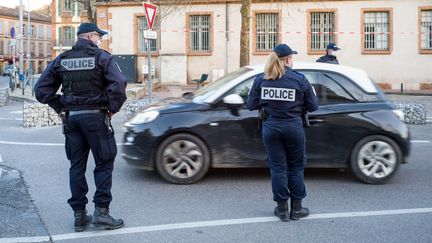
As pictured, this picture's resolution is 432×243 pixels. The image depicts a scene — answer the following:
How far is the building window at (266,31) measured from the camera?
1165 inches

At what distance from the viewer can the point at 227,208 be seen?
19.6ft

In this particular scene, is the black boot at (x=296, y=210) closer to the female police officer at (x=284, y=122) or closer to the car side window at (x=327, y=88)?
the female police officer at (x=284, y=122)

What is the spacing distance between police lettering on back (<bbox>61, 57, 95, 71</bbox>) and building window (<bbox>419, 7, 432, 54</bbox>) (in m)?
26.4

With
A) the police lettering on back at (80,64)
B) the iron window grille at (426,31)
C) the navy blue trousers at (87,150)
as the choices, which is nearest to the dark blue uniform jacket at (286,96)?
the navy blue trousers at (87,150)

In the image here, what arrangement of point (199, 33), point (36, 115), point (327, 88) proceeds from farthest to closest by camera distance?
point (199, 33) → point (36, 115) → point (327, 88)

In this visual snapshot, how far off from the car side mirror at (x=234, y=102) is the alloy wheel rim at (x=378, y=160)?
175cm

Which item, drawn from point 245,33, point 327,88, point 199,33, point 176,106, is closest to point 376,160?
point 327,88

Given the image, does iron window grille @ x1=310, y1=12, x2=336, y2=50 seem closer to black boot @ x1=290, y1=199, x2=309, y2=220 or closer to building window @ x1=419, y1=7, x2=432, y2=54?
building window @ x1=419, y1=7, x2=432, y2=54

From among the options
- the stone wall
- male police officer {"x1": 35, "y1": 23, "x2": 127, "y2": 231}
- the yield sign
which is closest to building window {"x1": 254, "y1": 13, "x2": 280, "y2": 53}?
the yield sign

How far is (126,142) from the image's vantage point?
23.6 feet

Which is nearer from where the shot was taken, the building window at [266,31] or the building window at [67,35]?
the building window at [266,31]

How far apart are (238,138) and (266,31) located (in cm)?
2343

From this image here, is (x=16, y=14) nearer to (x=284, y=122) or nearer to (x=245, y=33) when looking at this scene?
(x=245, y=33)

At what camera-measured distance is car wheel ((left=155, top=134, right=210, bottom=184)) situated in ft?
23.1
